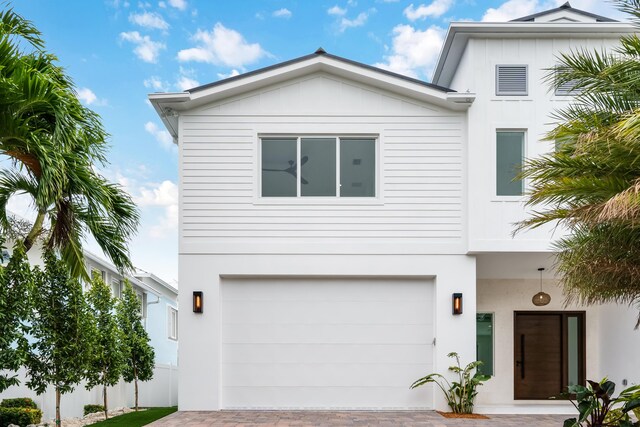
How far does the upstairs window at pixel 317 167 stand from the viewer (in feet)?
34.9

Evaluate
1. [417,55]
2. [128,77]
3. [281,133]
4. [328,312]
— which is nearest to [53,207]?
[281,133]

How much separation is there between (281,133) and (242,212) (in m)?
1.62

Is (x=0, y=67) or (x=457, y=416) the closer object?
(x=0, y=67)

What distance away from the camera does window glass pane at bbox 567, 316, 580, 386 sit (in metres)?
12.4

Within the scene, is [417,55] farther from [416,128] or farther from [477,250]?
[477,250]

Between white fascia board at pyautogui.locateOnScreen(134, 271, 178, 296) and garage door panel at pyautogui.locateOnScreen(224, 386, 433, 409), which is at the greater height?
white fascia board at pyautogui.locateOnScreen(134, 271, 178, 296)

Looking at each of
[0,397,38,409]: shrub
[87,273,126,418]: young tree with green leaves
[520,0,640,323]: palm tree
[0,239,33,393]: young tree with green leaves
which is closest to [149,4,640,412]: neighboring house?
[87,273,126,418]: young tree with green leaves

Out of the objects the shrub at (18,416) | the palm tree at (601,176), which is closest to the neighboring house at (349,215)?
the shrub at (18,416)

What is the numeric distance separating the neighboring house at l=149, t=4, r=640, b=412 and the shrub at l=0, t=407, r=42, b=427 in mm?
3061

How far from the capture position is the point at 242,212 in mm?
10492

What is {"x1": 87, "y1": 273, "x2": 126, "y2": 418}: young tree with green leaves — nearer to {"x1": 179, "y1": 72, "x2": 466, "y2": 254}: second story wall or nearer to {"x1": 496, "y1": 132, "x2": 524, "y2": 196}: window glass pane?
{"x1": 179, "y1": 72, "x2": 466, "y2": 254}: second story wall

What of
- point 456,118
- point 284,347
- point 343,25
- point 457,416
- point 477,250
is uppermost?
point 343,25

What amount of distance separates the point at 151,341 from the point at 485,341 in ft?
40.9

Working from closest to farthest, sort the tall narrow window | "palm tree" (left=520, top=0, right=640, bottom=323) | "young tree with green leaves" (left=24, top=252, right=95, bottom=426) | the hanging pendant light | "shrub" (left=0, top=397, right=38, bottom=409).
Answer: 1. "palm tree" (left=520, top=0, right=640, bottom=323)
2. "young tree with green leaves" (left=24, top=252, right=95, bottom=426)
3. "shrub" (left=0, top=397, right=38, bottom=409)
4. the hanging pendant light
5. the tall narrow window
